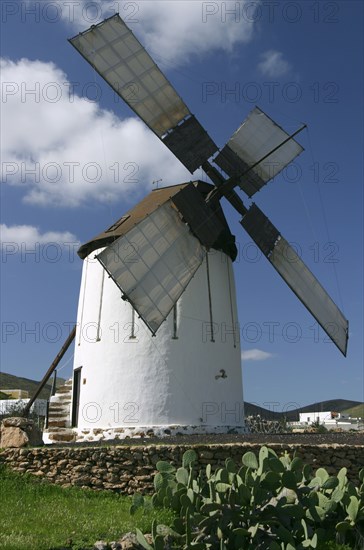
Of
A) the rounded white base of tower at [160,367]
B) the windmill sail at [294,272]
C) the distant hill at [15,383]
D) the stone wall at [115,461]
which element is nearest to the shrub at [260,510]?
the stone wall at [115,461]

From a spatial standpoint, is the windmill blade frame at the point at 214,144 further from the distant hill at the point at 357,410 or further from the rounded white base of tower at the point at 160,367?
the distant hill at the point at 357,410

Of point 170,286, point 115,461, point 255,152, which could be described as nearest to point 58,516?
point 115,461

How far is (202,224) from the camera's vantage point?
1468 centimetres

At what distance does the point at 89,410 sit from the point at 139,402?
4.96 feet

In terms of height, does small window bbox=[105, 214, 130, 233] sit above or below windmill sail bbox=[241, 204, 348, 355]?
above

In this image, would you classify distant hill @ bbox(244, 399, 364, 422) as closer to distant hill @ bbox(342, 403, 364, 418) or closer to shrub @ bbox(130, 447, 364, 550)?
distant hill @ bbox(342, 403, 364, 418)

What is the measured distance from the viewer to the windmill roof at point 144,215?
1570 cm

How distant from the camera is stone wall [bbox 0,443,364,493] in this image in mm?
10383

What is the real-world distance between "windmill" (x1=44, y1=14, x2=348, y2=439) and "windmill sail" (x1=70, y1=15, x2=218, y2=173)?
0.03m

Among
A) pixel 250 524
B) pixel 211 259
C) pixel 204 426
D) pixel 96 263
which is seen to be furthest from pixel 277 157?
pixel 250 524

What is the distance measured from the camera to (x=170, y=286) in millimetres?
13297

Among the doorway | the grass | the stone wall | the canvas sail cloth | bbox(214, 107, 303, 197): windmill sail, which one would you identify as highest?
bbox(214, 107, 303, 197): windmill sail

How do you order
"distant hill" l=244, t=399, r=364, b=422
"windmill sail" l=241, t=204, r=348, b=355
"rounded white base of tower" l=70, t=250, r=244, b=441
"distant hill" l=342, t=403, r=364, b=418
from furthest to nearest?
"distant hill" l=342, t=403, r=364, b=418 → "distant hill" l=244, t=399, r=364, b=422 → "windmill sail" l=241, t=204, r=348, b=355 → "rounded white base of tower" l=70, t=250, r=244, b=441

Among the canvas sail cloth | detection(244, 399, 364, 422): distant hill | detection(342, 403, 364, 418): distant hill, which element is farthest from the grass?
detection(342, 403, 364, 418): distant hill
